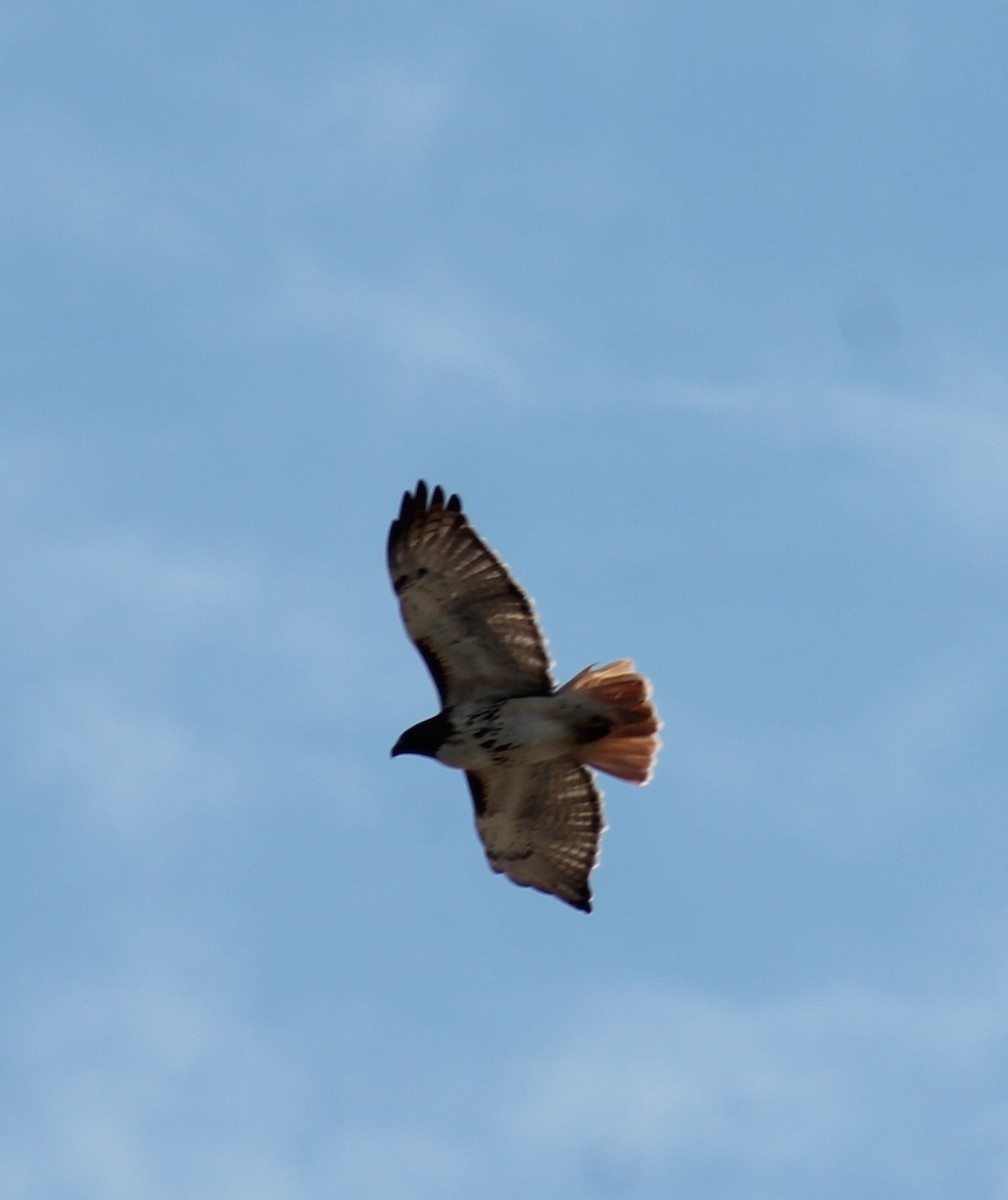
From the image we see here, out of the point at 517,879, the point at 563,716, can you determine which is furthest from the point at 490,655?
the point at 517,879

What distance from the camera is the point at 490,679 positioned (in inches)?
696

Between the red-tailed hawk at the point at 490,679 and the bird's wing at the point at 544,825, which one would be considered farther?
the bird's wing at the point at 544,825

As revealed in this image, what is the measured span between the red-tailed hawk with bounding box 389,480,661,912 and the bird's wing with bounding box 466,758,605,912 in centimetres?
14

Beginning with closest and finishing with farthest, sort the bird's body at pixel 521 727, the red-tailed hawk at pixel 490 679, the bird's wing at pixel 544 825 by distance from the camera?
the red-tailed hawk at pixel 490 679 → the bird's body at pixel 521 727 → the bird's wing at pixel 544 825

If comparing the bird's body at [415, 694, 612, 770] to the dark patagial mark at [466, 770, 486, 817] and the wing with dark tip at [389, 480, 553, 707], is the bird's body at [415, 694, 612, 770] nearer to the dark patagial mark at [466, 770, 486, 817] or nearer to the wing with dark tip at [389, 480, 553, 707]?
the wing with dark tip at [389, 480, 553, 707]

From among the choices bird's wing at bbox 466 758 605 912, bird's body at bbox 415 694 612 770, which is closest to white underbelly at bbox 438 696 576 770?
bird's body at bbox 415 694 612 770

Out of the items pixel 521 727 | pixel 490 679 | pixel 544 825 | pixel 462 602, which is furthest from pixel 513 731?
pixel 544 825

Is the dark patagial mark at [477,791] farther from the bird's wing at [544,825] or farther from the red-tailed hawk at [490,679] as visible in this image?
the red-tailed hawk at [490,679]

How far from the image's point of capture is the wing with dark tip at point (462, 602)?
1733 cm

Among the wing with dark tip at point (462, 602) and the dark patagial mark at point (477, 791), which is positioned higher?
the wing with dark tip at point (462, 602)

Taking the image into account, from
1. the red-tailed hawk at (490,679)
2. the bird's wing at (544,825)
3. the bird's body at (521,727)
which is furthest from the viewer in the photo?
the bird's wing at (544,825)

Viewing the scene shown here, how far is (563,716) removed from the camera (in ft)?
57.5

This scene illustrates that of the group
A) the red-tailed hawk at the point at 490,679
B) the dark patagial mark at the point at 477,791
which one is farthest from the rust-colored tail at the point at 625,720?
the dark patagial mark at the point at 477,791

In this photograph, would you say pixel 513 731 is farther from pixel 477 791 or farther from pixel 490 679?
pixel 477 791
